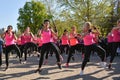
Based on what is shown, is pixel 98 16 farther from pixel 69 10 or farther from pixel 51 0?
pixel 51 0

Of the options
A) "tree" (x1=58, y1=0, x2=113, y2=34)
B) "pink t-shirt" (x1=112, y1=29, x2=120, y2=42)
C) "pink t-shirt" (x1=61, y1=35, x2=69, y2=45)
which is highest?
"tree" (x1=58, y1=0, x2=113, y2=34)

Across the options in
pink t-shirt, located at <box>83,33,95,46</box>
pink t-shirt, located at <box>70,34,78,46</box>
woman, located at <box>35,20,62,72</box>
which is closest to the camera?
pink t-shirt, located at <box>83,33,95,46</box>

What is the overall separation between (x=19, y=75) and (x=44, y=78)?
4.08 feet

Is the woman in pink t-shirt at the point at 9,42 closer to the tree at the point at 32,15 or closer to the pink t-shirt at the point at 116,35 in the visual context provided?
the pink t-shirt at the point at 116,35

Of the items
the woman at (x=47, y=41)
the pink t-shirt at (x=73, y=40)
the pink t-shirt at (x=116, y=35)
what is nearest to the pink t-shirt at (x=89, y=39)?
the woman at (x=47, y=41)

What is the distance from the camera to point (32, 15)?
67750mm

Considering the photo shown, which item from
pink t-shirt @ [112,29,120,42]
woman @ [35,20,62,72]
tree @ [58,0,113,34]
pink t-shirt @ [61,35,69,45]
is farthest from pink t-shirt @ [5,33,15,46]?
tree @ [58,0,113,34]

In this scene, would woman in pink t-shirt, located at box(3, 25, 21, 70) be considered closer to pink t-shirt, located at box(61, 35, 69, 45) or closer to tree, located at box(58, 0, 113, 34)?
pink t-shirt, located at box(61, 35, 69, 45)

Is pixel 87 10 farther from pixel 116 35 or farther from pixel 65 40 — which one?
pixel 116 35

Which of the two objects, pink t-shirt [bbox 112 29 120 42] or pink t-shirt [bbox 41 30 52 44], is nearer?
pink t-shirt [bbox 41 30 52 44]

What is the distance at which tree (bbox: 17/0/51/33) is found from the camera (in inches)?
2574

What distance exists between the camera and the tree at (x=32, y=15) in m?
65.4

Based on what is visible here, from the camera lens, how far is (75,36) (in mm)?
14906

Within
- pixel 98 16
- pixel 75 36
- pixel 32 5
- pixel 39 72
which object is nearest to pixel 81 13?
pixel 98 16
